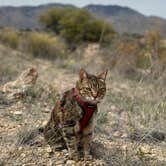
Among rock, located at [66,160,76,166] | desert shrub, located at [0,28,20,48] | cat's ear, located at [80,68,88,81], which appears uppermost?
cat's ear, located at [80,68,88,81]

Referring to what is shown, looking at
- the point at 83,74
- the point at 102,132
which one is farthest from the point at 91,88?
the point at 102,132

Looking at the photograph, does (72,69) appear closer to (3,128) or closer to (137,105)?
(137,105)

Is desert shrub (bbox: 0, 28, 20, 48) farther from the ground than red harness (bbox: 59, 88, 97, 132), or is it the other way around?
red harness (bbox: 59, 88, 97, 132)

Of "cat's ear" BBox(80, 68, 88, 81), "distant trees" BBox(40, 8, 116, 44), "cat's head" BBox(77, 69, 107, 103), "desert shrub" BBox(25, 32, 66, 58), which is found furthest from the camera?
"distant trees" BBox(40, 8, 116, 44)

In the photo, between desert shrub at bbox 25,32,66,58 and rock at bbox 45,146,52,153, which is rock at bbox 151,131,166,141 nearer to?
rock at bbox 45,146,52,153

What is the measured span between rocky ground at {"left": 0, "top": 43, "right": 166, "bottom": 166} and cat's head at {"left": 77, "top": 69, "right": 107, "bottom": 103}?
606 mm

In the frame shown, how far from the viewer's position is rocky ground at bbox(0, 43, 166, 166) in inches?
201

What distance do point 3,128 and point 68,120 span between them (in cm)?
158

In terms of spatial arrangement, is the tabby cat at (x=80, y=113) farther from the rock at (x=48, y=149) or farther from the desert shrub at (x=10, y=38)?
the desert shrub at (x=10, y=38)

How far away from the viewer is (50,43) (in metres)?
24.0

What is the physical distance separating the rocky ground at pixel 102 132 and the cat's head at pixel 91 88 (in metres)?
0.61

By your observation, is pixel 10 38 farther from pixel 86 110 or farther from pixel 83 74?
pixel 86 110

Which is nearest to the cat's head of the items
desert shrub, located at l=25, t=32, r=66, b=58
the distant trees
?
desert shrub, located at l=25, t=32, r=66, b=58

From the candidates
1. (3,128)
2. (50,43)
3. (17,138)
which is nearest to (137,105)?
(3,128)
